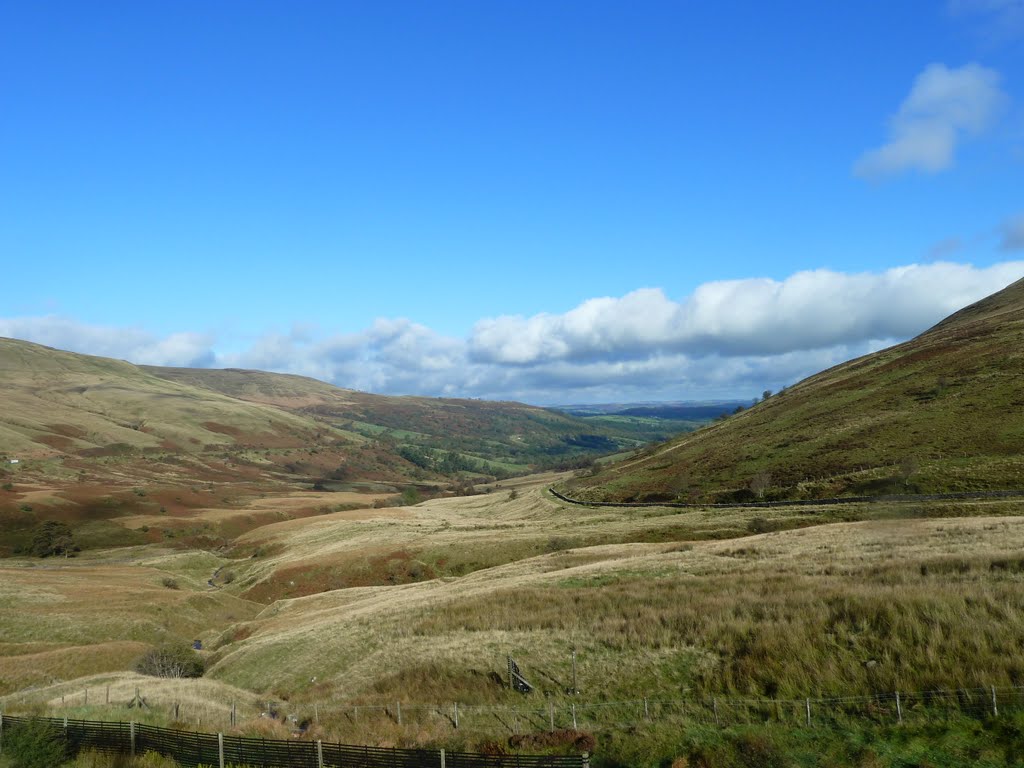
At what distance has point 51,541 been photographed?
365 feet

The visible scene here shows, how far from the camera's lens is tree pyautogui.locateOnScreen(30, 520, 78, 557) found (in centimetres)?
10931

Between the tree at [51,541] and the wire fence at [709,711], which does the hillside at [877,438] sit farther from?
the tree at [51,541]

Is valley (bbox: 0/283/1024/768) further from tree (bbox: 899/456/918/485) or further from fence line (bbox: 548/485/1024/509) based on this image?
fence line (bbox: 548/485/1024/509)

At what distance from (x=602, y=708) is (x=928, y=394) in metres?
103

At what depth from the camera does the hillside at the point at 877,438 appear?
248ft

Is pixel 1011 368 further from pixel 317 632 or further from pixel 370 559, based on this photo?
pixel 317 632

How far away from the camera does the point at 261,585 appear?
79188 mm

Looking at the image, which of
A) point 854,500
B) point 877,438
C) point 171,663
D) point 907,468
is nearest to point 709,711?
point 171,663

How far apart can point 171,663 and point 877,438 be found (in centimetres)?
9025

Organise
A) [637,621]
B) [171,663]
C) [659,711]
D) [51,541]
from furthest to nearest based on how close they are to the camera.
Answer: [51,541] → [171,663] → [637,621] → [659,711]

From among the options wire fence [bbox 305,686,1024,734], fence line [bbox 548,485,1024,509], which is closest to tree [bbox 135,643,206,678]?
wire fence [bbox 305,686,1024,734]

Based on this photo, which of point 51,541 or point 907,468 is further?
point 51,541

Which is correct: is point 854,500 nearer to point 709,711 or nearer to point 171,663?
point 709,711

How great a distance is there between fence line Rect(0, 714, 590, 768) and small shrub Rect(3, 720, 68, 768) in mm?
177
